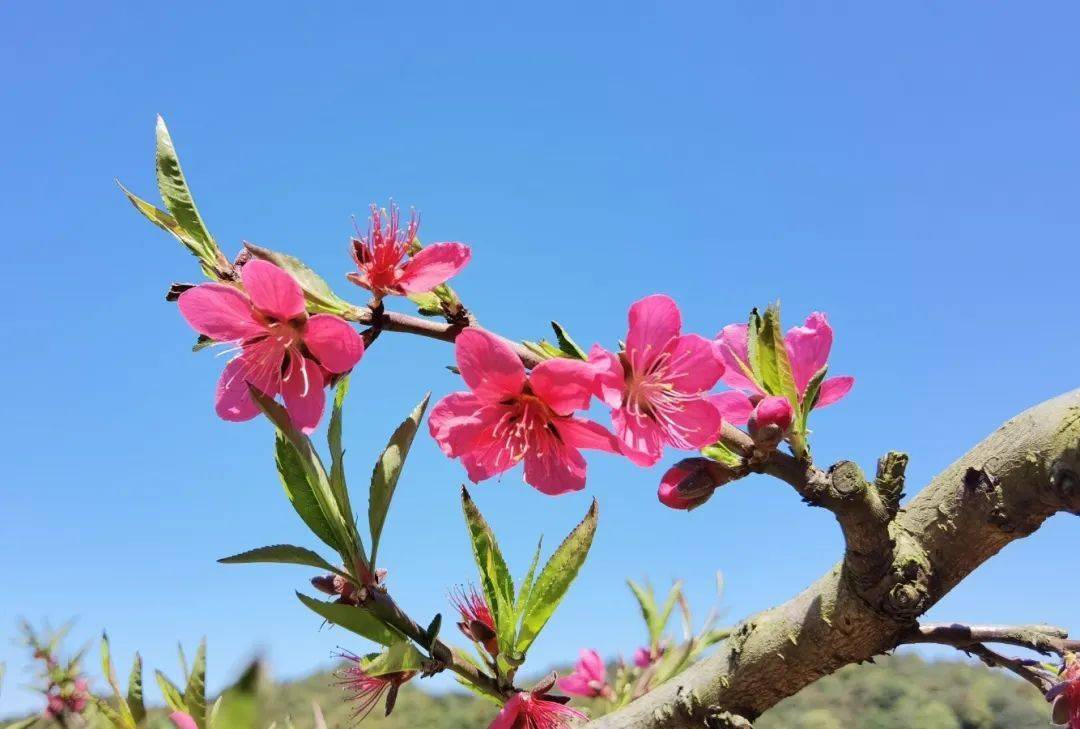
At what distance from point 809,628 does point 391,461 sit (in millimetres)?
722

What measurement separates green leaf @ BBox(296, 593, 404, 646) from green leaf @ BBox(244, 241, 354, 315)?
440 mm

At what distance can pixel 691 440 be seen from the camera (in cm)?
130

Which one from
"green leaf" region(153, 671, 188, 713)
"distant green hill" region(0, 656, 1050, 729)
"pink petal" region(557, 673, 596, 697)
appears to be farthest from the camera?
"distant green hill" region(0, 656, 1050, 729)

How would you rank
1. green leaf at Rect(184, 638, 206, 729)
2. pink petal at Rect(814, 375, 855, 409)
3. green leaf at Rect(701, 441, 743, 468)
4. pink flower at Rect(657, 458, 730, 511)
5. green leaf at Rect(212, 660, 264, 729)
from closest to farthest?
green leaf at Rect(212, 660, 264, 729) → green leaf at Rect(184, 638, 206, 729) → pink flower at Rect(657, 458, 730, 511) → green leaf at Rect(701, 441, 743, 468) → pink petal at Rect(814, 375, 855, 409)

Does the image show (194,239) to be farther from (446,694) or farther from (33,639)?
(446,694)

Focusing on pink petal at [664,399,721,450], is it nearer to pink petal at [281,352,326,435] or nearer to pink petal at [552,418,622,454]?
pink petal at [552,418,622,454]

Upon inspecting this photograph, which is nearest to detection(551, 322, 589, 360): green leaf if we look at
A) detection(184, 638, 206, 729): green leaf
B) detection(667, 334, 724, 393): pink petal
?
detection(667, 334, 724, 393): pink petal

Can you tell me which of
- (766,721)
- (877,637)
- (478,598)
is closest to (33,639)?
(478,598)

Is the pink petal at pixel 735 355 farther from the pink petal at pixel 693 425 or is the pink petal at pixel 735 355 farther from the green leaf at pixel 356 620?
the green leaf at pixel 356 620

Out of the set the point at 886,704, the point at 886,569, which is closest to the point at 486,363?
the point at 886,569

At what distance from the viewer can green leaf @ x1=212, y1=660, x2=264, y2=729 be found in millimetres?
542

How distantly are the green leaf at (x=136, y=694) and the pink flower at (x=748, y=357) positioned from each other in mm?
1127

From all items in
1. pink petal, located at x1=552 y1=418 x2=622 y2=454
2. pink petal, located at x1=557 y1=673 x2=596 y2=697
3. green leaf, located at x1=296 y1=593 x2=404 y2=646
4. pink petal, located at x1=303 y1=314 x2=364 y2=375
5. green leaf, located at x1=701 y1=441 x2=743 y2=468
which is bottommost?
pink petal, located at x1=557 y1=673 x2=596 y2=697

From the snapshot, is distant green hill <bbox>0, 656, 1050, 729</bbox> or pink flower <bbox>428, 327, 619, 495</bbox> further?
distant green hill <bbox>0, 656, 1050, 729</bbox>
